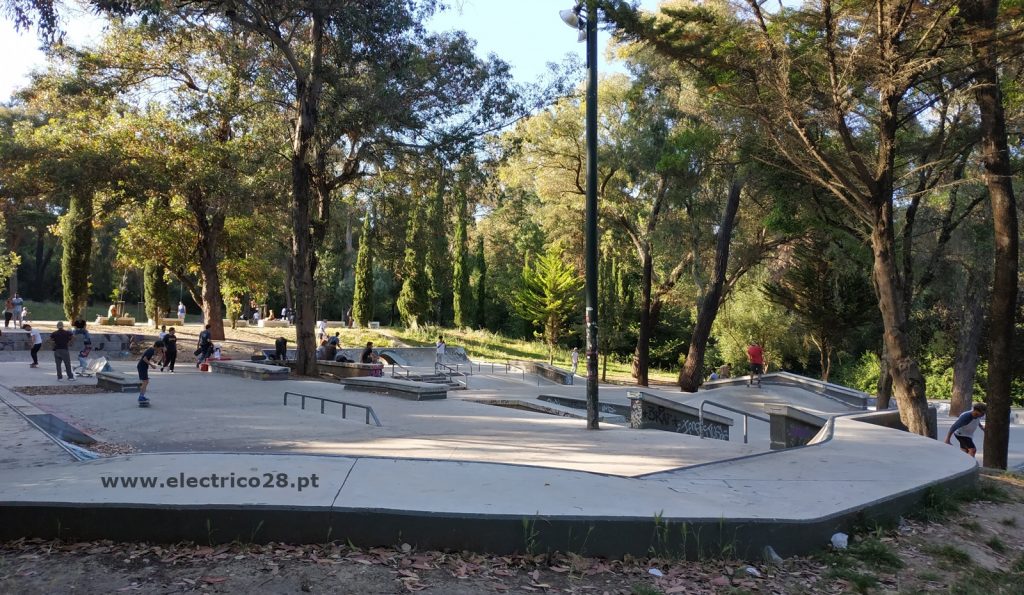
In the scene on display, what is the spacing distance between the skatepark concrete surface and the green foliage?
33807 mm

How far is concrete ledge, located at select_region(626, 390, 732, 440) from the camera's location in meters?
14.5

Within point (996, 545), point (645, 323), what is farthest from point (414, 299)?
point (996, 545)

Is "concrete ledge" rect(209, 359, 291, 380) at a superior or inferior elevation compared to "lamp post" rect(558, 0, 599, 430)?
inferior

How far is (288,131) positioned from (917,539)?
859 inches

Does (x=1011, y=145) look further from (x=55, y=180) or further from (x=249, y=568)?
(x=55, y=180)

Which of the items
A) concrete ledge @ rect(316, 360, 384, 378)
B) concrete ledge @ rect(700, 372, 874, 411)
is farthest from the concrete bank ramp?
concrete ledge @ rect(700, 372, 874, 411)

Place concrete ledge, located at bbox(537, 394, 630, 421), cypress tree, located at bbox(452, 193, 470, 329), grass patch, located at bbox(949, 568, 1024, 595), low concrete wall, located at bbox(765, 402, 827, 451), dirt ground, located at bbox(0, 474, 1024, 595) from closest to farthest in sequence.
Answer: dirt ground, located at bbox(0, 474, 1024, 595) < grass patch, located at bbox(949, 568, 1024, 595) < low concrete wall, located at bbox(765, 402, 827, 451) < concrete ledge, located at bbox(537, 394, 630, 421) < cypress tree, located at bbox(452, 193, 470, 329)

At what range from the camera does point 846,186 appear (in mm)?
11656

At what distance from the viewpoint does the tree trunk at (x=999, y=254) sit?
11398mm

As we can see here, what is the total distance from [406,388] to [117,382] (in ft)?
21.4

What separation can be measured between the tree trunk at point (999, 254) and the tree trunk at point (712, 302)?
1212 centimetres

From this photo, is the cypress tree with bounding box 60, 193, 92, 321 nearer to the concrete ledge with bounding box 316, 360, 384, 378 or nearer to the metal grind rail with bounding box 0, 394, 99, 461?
the concrete ledge with bounding box 316, 360, 384, 378

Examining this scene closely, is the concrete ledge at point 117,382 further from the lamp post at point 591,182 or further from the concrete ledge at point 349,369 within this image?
the lamp post at point 591,182

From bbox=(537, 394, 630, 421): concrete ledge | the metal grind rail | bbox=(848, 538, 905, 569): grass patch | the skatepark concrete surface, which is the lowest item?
bbox=(537, 394, 630, 421): concrete ledge
